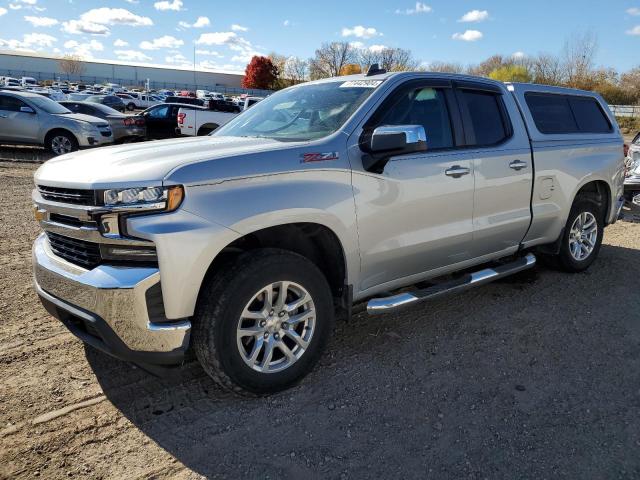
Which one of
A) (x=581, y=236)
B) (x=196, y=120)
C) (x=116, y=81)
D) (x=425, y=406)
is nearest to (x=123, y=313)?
(x=425, y=406)

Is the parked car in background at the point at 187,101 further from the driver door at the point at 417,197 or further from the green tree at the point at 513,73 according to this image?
the green tree at the point at 513,73

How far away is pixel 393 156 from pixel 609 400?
6.76 feet

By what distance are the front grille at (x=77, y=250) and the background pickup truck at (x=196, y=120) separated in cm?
1382

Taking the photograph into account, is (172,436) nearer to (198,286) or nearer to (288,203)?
(198,286)

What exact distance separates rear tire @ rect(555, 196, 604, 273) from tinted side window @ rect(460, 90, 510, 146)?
1.53 m

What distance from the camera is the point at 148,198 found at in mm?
2635

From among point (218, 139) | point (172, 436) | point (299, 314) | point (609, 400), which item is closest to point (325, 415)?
point (299, 314)

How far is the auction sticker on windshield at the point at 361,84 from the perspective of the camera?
377cm

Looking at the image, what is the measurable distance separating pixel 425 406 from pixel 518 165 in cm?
237

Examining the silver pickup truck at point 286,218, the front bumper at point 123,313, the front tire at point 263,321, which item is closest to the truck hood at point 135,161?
the silver pickup truck at point 286,218

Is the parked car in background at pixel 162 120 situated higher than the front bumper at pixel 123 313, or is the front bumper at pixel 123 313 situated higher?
the parked car in background at pixel 162 120

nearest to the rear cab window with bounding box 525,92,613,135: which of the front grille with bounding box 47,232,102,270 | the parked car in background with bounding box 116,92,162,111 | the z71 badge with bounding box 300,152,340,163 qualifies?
the z71 badge with bounding box 300,152,340,163

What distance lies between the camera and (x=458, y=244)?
4.08 meters

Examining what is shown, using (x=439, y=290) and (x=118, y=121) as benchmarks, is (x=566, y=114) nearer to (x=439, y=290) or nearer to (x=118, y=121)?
(x=439, y=290)
